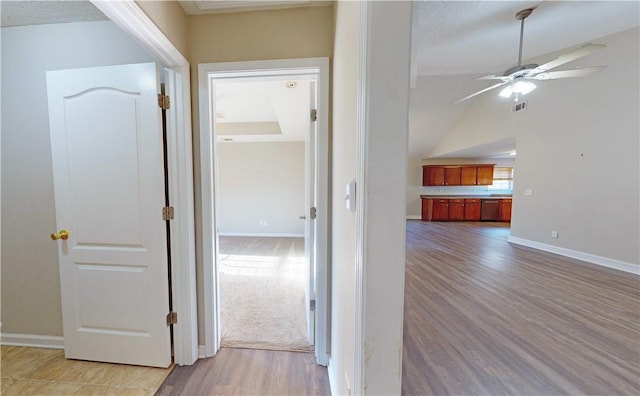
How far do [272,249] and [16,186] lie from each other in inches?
131

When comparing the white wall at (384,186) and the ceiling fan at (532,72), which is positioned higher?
the ceiling fan at (532,72)

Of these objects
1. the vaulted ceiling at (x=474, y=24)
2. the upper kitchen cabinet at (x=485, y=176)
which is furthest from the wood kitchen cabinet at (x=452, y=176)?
the vaulted ceiling at (x=474, y=24)

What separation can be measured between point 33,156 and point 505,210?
1055 cm

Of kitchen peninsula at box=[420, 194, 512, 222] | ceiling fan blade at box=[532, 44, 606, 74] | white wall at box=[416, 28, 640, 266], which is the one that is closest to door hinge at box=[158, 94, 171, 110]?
ceiling fan blade at box=[532, 44, 606, 74]

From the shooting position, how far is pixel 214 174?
166cm

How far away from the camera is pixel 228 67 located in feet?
4.99

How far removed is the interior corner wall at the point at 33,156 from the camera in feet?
5.13

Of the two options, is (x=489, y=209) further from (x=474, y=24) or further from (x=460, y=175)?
(x=474, y=24)

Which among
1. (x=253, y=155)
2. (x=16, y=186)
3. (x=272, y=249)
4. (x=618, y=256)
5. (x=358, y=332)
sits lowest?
(x=272, y=249)

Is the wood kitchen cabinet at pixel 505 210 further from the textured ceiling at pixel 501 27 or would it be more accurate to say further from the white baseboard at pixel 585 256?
the textured ceiling at pixel 501 27

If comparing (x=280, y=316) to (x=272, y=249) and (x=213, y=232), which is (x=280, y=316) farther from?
(x=272, y=249)

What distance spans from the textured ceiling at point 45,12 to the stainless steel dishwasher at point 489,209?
31.8 feet

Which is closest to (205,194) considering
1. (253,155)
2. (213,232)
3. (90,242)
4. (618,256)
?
(213,232)

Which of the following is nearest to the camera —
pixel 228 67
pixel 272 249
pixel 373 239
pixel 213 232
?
pixel 373 239
